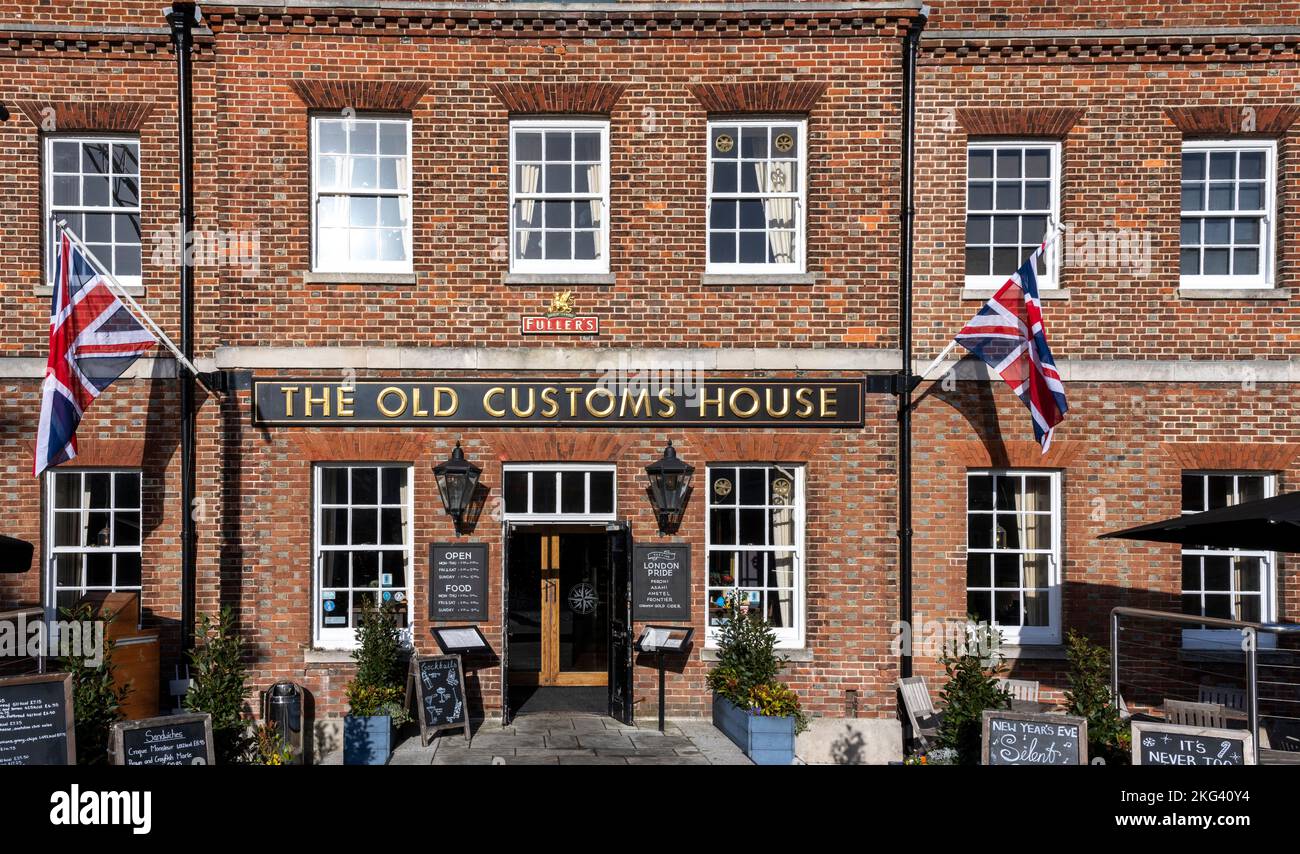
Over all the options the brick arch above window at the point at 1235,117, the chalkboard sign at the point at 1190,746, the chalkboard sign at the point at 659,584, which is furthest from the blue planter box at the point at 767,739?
the brick arch above window at the point at 1235,117

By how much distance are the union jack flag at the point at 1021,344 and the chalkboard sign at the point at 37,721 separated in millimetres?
9170

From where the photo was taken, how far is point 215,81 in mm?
11281

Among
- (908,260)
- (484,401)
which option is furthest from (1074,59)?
(484,401)

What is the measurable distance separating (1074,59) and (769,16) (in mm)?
3649

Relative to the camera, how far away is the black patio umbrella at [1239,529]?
28.3 feet

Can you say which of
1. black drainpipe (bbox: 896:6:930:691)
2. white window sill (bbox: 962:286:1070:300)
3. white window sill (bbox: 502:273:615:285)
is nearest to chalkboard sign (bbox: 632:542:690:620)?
black drainpipe (bbox: 896:6:930:691)

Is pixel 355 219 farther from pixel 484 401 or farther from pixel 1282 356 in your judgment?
pixel 1282 356

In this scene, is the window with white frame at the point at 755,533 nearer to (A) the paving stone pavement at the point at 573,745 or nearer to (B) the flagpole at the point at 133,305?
(A) the paving stone pavement at the point at 573,745

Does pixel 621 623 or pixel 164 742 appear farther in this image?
pixel 621 623

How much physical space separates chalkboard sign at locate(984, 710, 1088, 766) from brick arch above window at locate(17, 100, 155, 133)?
437 inches

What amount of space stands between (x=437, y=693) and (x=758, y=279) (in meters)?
5.87

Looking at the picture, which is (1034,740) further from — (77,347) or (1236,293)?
(77,347)

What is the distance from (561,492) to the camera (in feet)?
37.8

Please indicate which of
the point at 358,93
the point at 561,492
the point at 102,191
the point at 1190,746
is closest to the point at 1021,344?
the point at 1190,746
